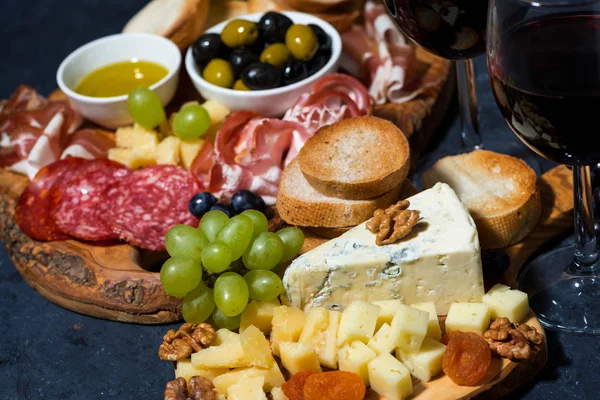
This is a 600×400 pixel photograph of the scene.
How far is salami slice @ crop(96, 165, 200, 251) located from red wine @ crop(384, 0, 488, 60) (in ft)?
1.89

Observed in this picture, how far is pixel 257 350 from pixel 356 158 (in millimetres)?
502

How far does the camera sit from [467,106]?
2.01 metres

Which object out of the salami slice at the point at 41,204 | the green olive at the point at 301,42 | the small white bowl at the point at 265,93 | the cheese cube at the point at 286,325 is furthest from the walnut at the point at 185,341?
the green olive at the point at 301,42

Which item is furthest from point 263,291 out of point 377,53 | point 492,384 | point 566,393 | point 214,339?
point 377,53

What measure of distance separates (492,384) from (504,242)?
1.26ft

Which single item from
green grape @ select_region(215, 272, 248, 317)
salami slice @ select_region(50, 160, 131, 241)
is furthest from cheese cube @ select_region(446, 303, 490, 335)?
salami slice @ select_region(50, 160, 131, 241)

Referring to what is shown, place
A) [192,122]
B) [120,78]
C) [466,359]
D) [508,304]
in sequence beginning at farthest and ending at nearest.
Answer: [120,78]
[192,122]
[508,304]
[466,359]

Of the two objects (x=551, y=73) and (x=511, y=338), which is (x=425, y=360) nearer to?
(x=511, y=338)

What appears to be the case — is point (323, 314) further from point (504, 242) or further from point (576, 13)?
point (576, 13)

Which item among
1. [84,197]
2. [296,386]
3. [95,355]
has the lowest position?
Result: [95,355]

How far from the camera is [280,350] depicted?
1.44 metres

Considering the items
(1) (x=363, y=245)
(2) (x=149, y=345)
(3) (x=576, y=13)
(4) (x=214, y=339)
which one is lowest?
(2) (x=149, y=345)

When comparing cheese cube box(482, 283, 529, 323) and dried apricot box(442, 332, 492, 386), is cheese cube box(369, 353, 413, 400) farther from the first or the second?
cheese cube box(482, 283, 529, 323)

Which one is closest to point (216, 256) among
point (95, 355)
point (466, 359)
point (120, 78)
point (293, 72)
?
point (95, 355)
